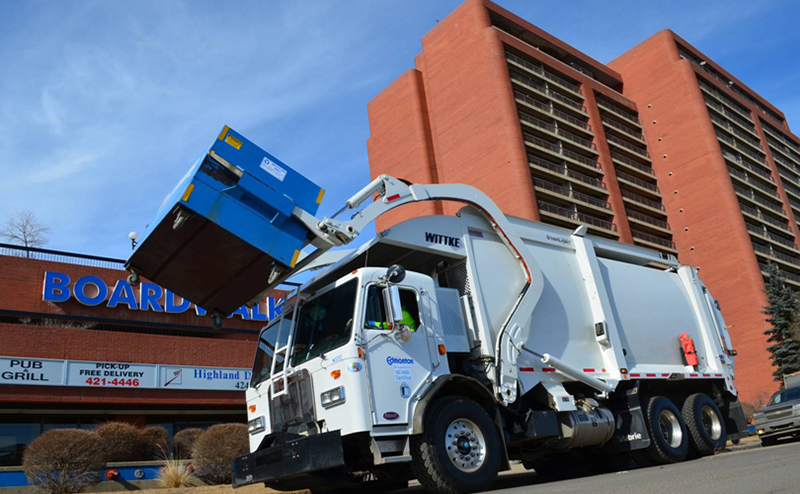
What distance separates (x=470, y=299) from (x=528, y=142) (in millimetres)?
45539

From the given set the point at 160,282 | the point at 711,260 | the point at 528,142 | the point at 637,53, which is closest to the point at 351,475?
the point at 160,282

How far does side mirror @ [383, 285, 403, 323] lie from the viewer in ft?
24.3

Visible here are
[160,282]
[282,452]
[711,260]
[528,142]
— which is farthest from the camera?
[711,260]

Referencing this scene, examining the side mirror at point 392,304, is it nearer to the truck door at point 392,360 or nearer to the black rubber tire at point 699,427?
the truck door at point 392,360

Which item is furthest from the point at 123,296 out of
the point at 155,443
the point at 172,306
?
the point at 155,443

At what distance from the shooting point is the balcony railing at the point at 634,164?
61.2 meters

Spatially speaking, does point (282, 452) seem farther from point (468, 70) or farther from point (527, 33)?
point (527, 33)

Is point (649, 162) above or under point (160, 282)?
above

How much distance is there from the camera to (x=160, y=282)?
325 inches

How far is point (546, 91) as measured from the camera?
2203 inches

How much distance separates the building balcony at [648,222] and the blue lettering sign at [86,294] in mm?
45351

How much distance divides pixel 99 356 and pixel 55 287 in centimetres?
373

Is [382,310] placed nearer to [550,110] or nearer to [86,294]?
[86,294]

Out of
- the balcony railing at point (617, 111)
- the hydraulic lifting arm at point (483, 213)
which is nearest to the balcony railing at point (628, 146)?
the balcony railing at point (617, 111)
